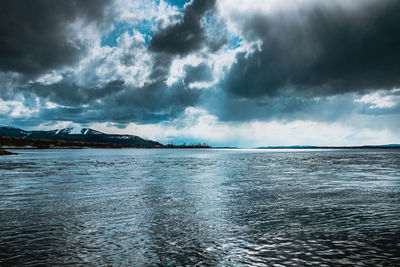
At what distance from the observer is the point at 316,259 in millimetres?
10570

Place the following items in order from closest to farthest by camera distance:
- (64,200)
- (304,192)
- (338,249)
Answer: (338,249), (64,200), (304,192)

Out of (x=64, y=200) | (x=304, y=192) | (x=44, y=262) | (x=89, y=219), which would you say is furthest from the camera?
→ (x=304, y=192)

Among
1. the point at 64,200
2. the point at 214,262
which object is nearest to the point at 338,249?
the point at 214,262

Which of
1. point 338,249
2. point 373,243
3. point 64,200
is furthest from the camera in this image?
point 64,200

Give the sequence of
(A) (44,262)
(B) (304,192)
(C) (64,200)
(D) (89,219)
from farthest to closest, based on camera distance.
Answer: (B) (304,192) < (C) (64,200) < (D) (89,219) < (A) (44,262)

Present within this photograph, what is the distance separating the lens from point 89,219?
55.8 feet

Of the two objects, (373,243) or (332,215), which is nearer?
(373,243)

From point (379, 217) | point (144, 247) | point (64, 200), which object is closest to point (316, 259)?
point (144, 247)

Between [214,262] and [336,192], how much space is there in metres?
21.7

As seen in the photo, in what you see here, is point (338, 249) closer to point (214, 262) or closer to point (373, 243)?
point (373, 243)

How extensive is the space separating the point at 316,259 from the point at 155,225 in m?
8.65

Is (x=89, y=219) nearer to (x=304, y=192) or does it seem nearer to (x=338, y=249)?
(x=338, y=249)

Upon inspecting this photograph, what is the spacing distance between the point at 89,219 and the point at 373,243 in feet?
50.2

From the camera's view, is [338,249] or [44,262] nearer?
[44,262]
